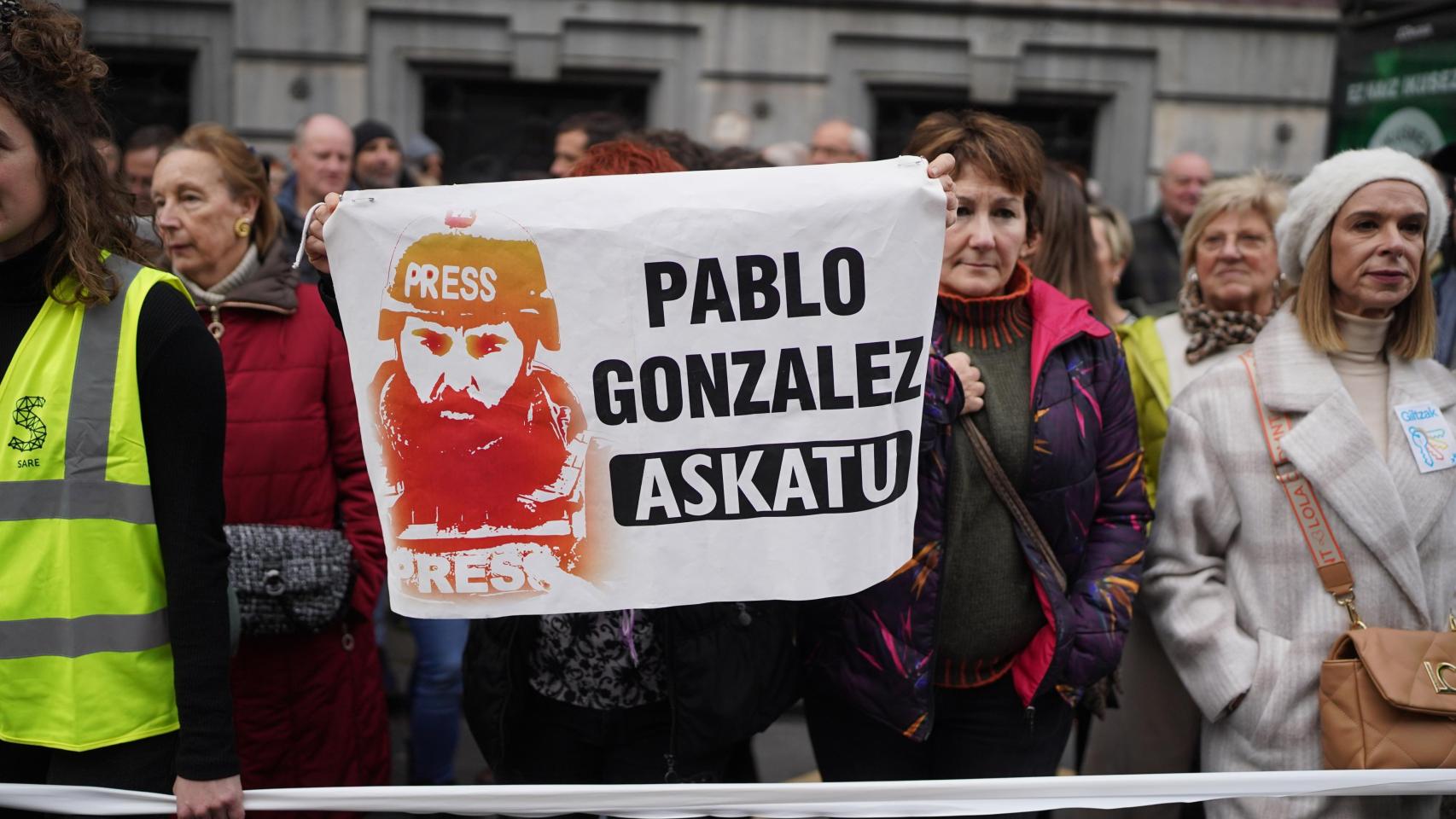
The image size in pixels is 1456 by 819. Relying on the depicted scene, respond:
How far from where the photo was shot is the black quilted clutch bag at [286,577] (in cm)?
309

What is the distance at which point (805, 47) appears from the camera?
383 inches

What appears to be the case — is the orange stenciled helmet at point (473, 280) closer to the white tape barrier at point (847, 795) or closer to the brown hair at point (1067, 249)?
the white tape barrier at point (847, 795)

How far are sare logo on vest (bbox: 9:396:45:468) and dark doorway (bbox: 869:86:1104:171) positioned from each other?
8.45 meters

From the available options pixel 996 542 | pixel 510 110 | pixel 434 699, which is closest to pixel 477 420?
pixel 996 542

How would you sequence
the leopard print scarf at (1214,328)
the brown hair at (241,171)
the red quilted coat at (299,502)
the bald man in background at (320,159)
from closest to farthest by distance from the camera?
the red quilted coat at (299,502) < the brown hair at (241,171) < the leopard print scarf at (1214,328) < the bald man in background at (320,159)

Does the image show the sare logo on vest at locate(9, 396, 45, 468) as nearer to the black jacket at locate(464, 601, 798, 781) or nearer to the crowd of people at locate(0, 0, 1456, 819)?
the crowd of people at locate(0, 0, 1456, 819)

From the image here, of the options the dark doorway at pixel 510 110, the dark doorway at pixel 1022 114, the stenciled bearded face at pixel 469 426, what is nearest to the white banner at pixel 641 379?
the stenciled bearded face at pixel 469 426

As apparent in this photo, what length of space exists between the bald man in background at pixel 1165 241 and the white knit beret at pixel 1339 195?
9.82ft

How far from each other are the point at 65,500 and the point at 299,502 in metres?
1.03

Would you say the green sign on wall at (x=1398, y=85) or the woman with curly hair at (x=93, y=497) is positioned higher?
the green sign on wall at (x=1398, y=85)


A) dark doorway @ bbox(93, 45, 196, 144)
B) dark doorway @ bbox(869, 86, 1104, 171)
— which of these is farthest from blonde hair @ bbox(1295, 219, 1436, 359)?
dark doorway @ bbox(93, 45, 196, 144)

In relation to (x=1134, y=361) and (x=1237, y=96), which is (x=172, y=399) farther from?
(x=1237, y=96)

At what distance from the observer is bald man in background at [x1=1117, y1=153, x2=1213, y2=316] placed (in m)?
6.41

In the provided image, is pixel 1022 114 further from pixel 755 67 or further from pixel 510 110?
pixel 510 110
